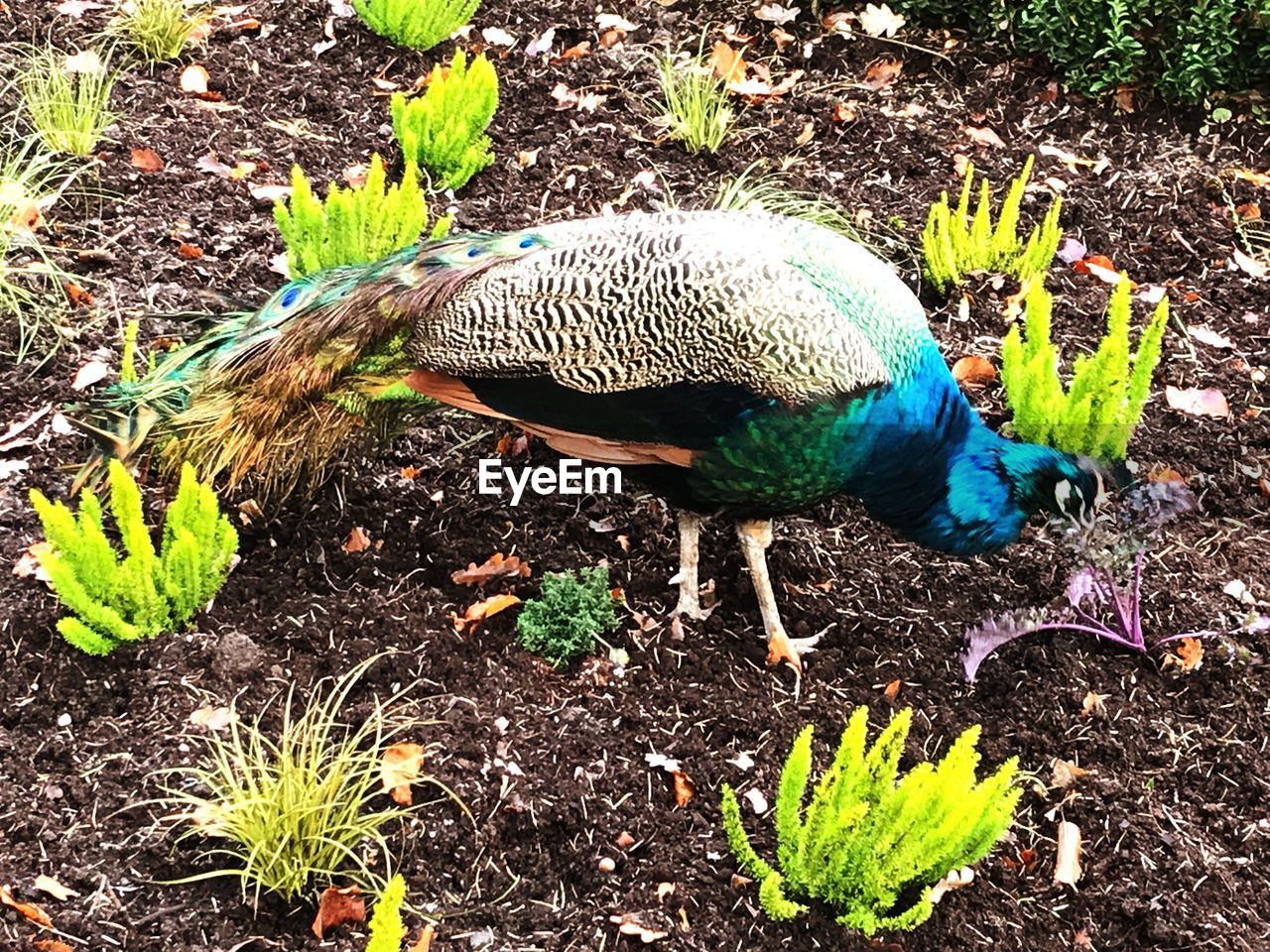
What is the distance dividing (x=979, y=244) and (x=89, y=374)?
92.9 inches

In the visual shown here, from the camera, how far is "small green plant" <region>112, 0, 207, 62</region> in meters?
4.25

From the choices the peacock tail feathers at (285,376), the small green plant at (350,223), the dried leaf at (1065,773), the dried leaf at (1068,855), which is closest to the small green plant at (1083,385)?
the dried leaf at (1065,773)

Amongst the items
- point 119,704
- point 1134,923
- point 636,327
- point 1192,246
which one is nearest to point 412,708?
point 119,704

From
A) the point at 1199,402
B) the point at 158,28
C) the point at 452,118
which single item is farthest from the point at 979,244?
the point at 158,28

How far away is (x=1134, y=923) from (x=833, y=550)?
1.10 m

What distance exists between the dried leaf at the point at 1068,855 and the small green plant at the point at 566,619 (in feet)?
3.28

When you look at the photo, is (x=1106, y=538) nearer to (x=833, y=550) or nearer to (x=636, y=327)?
(x=833, y=550)

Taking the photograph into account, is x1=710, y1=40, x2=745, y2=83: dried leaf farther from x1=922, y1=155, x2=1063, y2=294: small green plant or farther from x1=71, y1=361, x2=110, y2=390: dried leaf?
Result: x1=71, y1=361, x2=110, y2=390: dried leaf

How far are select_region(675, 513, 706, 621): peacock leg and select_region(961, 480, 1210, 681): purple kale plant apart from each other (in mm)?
599

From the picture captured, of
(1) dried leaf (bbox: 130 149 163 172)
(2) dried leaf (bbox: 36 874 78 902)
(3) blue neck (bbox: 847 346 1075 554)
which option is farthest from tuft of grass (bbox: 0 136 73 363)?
(3) blue neck (bbox: 847 346 1075 554)

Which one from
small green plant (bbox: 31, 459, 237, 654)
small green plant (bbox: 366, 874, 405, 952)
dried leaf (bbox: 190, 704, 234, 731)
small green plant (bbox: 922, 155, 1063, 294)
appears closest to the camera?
small green plant (bbox: 366, 874, 405, 952)

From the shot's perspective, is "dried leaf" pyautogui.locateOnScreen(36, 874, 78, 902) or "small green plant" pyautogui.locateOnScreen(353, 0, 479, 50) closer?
"dried leaf" pyautogui.locateOnScreen(36, 874, 78, 902)

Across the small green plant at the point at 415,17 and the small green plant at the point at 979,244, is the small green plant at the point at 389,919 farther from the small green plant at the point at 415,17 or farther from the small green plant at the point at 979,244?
the small green plant at the point at 415,17

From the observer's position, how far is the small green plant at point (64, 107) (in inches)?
148
